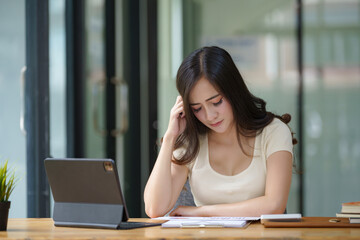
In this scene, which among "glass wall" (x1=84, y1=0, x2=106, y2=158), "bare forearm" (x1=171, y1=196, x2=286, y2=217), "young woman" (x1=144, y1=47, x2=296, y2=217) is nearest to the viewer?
"bare forearm" (x1=171, y1=196, x2=286, y2=217)

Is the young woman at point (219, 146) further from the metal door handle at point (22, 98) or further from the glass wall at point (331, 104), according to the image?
the glass wall at point (331, 104)

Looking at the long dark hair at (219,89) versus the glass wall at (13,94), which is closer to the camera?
the long dark hair at (219,89)

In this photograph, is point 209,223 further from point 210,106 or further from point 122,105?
point 122,105

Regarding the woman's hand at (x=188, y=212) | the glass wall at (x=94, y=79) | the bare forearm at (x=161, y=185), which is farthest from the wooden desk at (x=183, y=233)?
the glass wall at (x=94, y=79)

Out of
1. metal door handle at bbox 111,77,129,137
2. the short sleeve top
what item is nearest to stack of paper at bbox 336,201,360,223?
the short sleeve top

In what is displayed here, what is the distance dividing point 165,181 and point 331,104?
2.68 metres

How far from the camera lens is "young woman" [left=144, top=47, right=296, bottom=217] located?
2.54 metres

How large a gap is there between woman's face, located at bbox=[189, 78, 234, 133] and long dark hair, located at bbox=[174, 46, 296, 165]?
0.02 metres

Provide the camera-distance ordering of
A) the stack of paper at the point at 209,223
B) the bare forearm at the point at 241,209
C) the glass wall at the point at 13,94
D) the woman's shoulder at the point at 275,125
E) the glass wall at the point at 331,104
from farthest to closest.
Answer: the glass wall at the point at 331,104 < the glass wall at the point at 13,94 < the woman's shoulder at the point at 275,125 < the bare forearm at the point at 241,209 < the stack of paper at the point at 209,223

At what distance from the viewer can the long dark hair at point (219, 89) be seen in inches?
101

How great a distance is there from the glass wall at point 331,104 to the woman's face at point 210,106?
2.47 m

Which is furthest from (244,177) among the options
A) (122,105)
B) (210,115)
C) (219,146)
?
(122,105)

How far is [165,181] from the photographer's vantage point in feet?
8.49

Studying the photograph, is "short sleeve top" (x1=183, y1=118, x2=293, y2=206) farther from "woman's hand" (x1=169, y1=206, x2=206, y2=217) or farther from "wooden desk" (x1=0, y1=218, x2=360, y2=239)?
"wooden desk" (x1=0, y1=218, x2=360, y2=239)
